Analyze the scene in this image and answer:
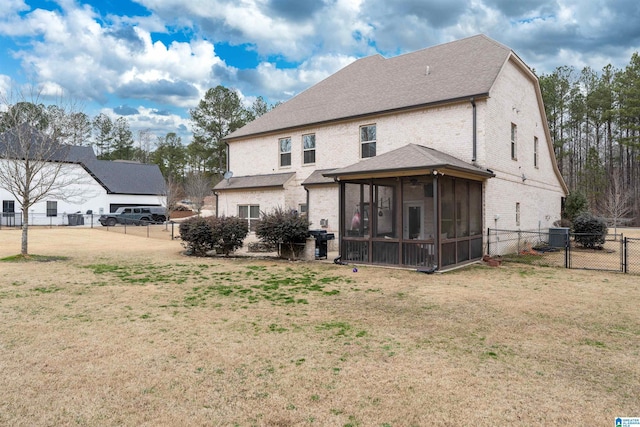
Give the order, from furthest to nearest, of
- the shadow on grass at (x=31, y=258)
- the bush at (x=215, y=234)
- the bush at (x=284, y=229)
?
1. the bush at (x=215, y=234)
2. the bush at (x=284, y=229)
3. the shadow on grass at (x=31, y=258)

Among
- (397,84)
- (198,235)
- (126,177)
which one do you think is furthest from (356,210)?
(126,177)

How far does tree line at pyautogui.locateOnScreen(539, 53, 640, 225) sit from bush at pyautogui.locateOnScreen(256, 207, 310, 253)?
39128 millimetres

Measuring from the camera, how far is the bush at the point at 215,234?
16.1 metres

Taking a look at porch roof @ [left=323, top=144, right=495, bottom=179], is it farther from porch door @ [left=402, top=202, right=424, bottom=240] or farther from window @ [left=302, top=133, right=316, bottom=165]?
window @ [left=302, top=133, right=316, bottom=165]

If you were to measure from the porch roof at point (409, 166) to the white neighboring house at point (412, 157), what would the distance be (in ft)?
0.16

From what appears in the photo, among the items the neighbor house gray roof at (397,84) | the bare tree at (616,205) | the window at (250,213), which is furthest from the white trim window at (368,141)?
the bare tree at (616,205)

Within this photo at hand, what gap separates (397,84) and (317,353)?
16.1 meters

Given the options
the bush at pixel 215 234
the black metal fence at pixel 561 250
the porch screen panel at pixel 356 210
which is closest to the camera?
the black metal fence at pixel 561 250

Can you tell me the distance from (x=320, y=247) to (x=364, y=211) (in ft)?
8.45

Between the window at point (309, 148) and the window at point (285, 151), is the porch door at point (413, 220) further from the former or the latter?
the window at point (285, 151)

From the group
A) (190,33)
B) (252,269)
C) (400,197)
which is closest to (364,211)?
(400,197)

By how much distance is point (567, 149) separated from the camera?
168 feet

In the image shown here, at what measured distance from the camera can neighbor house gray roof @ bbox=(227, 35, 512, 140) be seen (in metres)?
16.0

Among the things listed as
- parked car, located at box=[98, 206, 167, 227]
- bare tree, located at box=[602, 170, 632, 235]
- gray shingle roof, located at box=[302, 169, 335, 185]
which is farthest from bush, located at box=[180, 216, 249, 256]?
bare tree, located at box=[602, 170, 632, 235]
